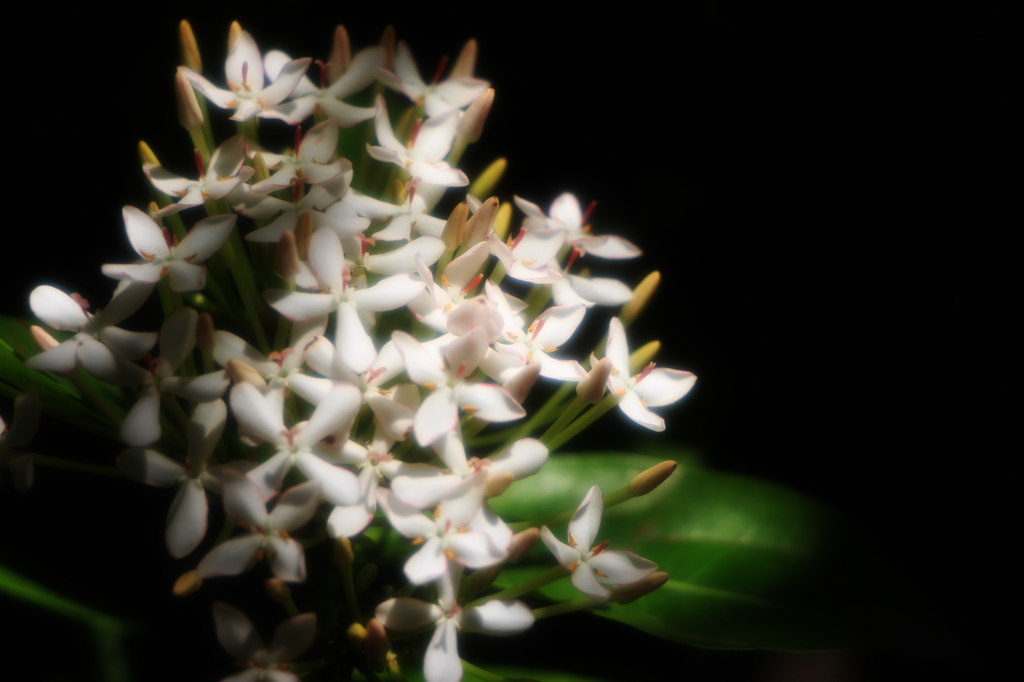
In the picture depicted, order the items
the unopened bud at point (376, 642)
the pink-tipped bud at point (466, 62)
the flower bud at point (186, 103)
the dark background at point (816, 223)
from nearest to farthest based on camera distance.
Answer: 1. the unopened bud at point (376, 642)
2. the flower bud at point (186, 103)
3. the pink-tipped bud at point (466, 62)
4. the dark background at point (816, 223)

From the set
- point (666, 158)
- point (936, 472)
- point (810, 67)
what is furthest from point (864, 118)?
point (936, 472)

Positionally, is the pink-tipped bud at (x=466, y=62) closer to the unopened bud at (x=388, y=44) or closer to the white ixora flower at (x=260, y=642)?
the unopened bud at (x=388, y=44)

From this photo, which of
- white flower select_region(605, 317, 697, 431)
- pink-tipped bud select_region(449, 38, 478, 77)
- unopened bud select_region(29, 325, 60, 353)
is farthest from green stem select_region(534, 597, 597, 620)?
pink-tipped bud select_region(449, 38, 478, 77)

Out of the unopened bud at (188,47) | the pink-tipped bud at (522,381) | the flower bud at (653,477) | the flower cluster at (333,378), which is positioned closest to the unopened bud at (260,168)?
the flower cluster at (333,378)

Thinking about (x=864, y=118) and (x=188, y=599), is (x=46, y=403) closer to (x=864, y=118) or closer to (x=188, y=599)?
(x=188, y=599)

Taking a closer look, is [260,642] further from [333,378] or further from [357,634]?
[333,378]

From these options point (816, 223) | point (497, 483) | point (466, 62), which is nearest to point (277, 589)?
point (497, 483)

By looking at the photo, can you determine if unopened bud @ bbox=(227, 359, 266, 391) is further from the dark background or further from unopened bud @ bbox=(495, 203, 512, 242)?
the dark background
